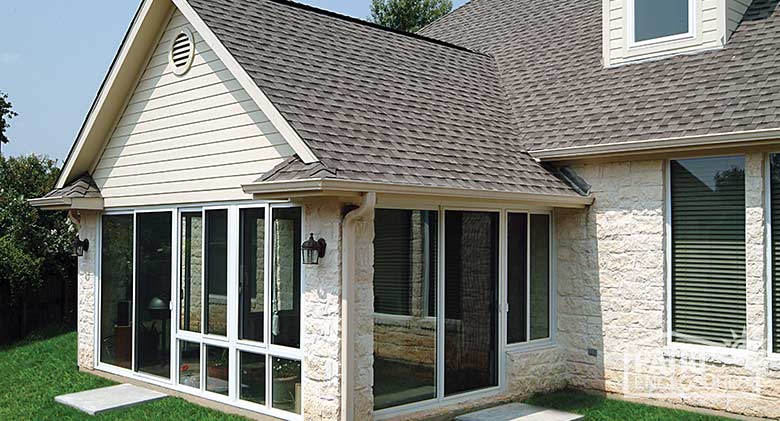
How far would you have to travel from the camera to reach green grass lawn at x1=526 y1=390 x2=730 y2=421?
27.0 feet

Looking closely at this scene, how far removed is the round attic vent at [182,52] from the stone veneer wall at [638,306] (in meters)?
4.94

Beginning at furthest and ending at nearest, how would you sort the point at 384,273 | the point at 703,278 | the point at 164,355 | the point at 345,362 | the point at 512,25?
1. the point at 512,25
2. the point at 164,355
3. the point at 703,278
4. the point at 384,273
5. the point at 345,362

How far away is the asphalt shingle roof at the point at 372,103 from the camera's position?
7621 mm

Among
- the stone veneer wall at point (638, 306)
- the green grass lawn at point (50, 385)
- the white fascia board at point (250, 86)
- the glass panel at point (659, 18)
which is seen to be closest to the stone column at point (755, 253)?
the stone veneer wall at point (638, 306)

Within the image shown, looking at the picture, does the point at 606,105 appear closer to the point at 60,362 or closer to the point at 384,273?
the point at 384,273

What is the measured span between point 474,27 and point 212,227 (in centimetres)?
832

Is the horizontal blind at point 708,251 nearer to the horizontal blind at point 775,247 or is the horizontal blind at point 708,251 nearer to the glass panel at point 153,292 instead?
the horizontal blind at point 775,247

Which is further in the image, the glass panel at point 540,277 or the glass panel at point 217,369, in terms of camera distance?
the glass panel at point 540,277

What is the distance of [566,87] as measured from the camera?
36.4ft

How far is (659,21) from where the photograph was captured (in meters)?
10.4

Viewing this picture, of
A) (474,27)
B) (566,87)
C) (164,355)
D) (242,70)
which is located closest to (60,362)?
(164,355)

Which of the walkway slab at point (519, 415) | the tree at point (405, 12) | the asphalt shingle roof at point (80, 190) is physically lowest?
the walkway slab at point (519, 415)

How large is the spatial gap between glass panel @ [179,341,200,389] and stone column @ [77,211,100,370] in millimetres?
2197

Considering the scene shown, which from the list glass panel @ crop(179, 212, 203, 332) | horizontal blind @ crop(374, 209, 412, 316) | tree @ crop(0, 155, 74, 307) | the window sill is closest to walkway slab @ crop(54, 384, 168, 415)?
glass panel @ crop(179, 212, 203, 332)
